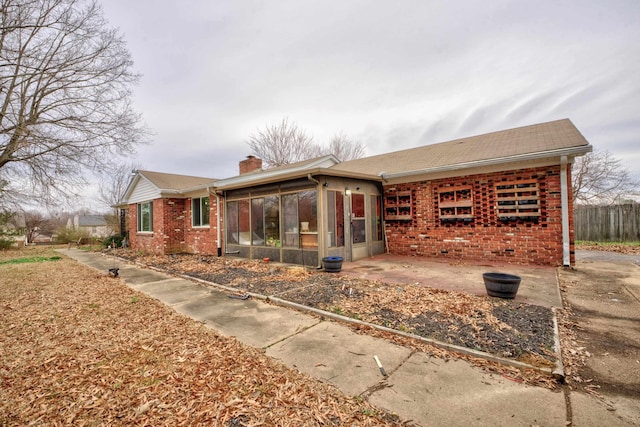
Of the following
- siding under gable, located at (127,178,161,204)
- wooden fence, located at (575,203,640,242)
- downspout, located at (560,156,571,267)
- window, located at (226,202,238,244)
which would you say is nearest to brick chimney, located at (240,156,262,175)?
window, located at (226,202,238,244)

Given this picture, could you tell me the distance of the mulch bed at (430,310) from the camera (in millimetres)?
3195

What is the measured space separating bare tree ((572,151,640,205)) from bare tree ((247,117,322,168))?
18.6m

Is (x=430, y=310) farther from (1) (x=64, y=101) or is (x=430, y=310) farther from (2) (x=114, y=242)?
(2) (x=114, y=242)

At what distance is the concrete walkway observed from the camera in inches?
82.8

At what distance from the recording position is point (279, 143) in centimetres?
2378

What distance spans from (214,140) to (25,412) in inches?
670

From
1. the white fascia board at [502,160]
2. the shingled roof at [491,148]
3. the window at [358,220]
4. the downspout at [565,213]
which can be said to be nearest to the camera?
the white fascia board at [502,160]

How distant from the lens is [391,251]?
10211mm

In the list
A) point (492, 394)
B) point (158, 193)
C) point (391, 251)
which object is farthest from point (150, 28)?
point (492, 394)

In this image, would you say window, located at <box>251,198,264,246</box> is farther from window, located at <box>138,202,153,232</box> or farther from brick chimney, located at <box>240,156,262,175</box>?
window, located at <box>138,202,153,232</box>

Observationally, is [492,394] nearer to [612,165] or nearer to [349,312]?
[349,312]

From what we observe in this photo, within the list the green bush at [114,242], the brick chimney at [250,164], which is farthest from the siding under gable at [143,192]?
the brick chimney at [250,164]

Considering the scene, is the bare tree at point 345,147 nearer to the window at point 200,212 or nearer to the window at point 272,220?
the window at point 200,212

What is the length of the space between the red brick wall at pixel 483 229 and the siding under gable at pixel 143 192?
438 inches
